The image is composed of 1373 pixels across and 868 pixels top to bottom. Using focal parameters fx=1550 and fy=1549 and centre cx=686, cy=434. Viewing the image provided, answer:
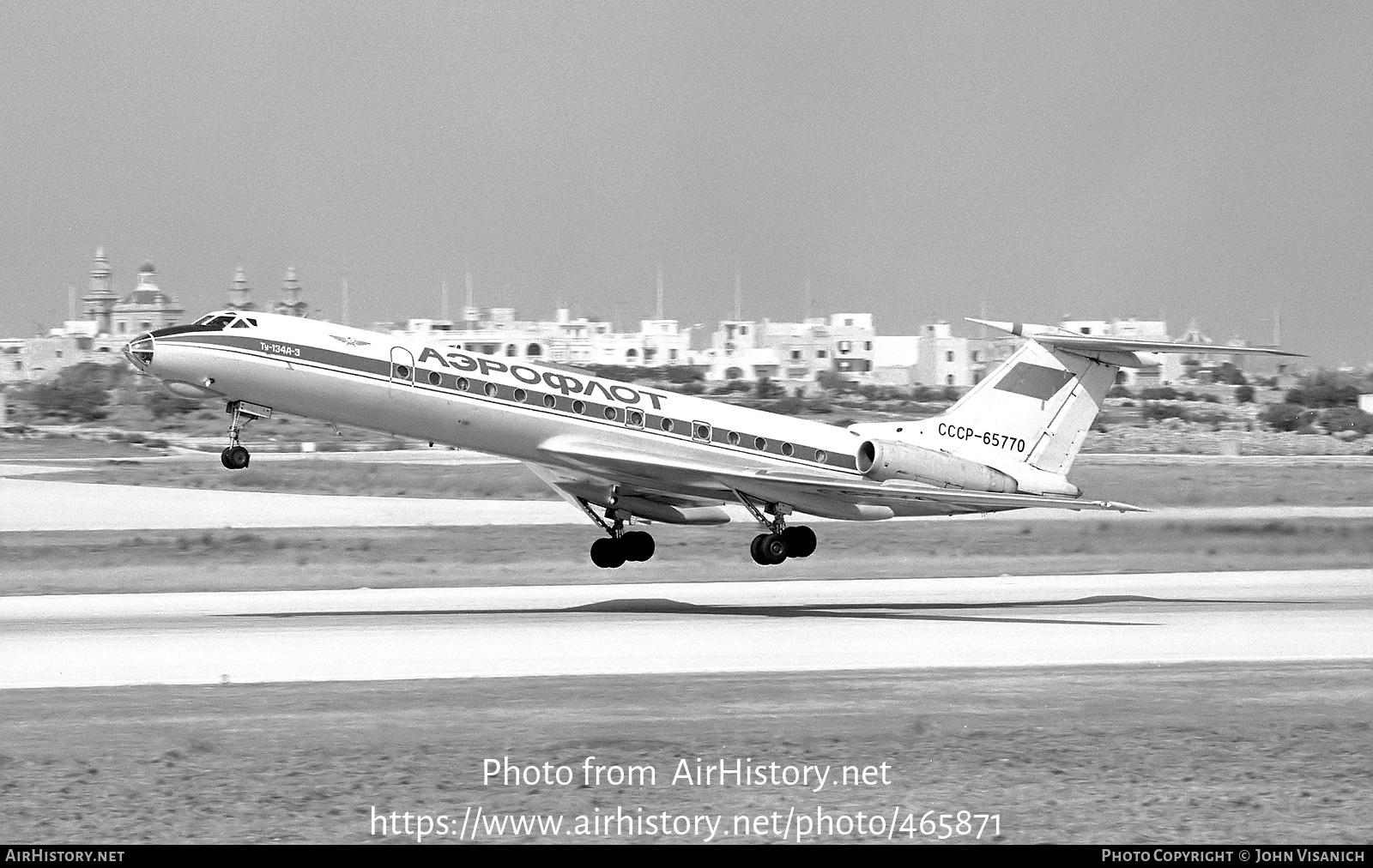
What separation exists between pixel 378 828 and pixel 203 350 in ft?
48.9

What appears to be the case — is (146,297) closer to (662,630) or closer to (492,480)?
(492,480)

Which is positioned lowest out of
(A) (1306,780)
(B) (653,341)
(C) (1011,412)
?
(A) (1306,780)

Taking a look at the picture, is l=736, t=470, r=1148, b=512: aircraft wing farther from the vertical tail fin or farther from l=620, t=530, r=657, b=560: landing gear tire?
l=620, t=530, r=657, b=560: landing gear tire

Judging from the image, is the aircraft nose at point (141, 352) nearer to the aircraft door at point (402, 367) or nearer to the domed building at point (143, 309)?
the aircraft door at point (402, 367)

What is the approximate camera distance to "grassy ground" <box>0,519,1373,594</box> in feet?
110

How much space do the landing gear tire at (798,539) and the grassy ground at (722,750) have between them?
9.64 meters

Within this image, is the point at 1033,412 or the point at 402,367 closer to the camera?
the point at 402,367

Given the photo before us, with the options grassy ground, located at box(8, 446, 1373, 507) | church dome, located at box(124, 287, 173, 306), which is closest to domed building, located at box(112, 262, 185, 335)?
church dome, located at box(124, 287, 173, 306)

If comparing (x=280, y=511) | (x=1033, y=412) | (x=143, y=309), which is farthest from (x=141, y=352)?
(x=143, y=309)

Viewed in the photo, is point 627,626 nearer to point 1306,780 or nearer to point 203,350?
point 203,350

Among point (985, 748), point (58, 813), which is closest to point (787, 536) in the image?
point (985, 748)

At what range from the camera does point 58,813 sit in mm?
12953

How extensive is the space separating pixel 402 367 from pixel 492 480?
1150 inches

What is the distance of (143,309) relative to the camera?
7028 inches
